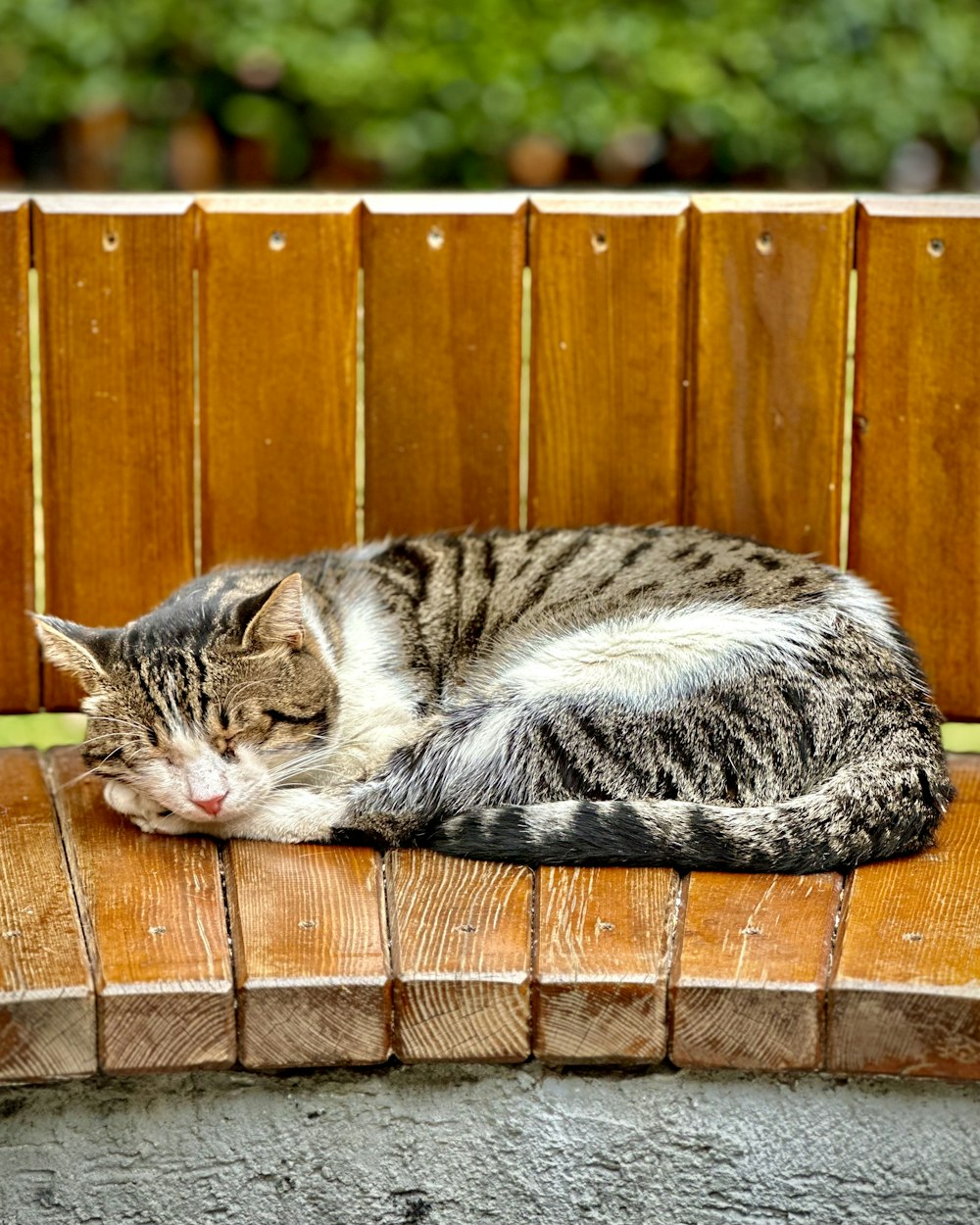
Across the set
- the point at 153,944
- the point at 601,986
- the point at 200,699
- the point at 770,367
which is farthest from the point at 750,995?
the point at 770,367

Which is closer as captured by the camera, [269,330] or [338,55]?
[269,330]

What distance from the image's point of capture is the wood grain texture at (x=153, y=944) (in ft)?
8.64

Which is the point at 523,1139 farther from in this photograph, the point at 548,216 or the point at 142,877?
the point at 548,216

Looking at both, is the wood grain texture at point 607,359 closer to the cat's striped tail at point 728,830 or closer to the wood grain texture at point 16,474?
the cat's striped tail at point 728,830

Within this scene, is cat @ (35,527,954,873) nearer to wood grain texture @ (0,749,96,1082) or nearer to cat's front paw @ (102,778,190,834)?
cat's front paw @ (102,778,190,834)

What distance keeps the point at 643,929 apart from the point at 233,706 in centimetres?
88

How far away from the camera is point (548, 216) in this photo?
357 cm

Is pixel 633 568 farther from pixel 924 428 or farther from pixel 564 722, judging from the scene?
pixel 924 428

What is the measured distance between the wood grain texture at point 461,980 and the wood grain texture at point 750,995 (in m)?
0.25

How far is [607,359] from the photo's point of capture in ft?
12.0

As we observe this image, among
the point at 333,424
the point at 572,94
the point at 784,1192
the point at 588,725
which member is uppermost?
the point at 572,94

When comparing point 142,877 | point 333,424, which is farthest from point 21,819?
→ point 333,424

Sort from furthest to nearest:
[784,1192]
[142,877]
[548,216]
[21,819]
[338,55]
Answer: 1. [338,55]
2. [548,216]
3. [21,819]
4. [142,877]
5. [784,1192]

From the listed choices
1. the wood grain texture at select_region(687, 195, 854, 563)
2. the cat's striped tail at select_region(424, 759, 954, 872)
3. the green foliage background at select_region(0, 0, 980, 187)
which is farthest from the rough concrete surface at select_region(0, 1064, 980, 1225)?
the green foliage background at select_region(0, 0, 980, 187)
